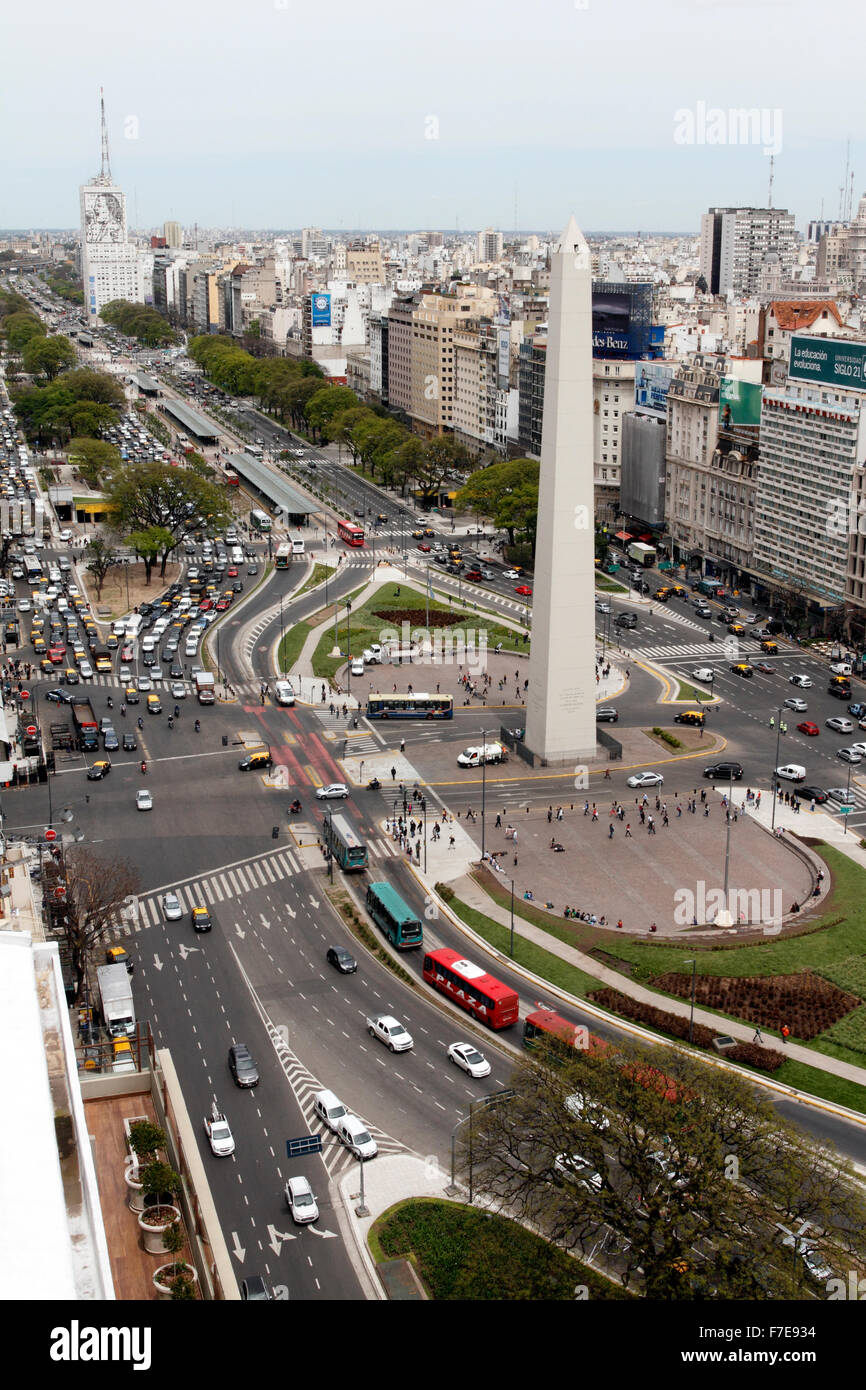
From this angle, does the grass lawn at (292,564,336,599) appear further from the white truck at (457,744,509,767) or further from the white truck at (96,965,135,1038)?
the white truck at (96,965,135,1038)

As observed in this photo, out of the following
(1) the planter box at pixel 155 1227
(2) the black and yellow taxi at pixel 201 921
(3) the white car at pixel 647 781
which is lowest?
(2) the black and yellow taxi at pixel 201 921

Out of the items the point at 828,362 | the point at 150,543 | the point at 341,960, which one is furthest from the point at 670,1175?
the point at 150,543

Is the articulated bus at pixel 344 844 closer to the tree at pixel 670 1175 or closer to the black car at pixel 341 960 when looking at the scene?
the black car at pixel 341 960

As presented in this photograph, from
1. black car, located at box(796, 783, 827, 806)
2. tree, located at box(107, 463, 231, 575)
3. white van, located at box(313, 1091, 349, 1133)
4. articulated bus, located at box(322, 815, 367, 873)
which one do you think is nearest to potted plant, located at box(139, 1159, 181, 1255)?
white van, located at box(313, 1091, 349, 1133)

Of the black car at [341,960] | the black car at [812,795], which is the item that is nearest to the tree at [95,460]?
the black car at [812,795]

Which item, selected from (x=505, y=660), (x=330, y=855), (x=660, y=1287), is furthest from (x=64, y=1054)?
(x=505, y=660)

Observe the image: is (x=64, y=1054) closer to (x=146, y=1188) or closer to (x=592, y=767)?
(x=146, y=1188)

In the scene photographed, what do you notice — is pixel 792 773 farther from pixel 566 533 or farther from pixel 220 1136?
pixel 220 1136
